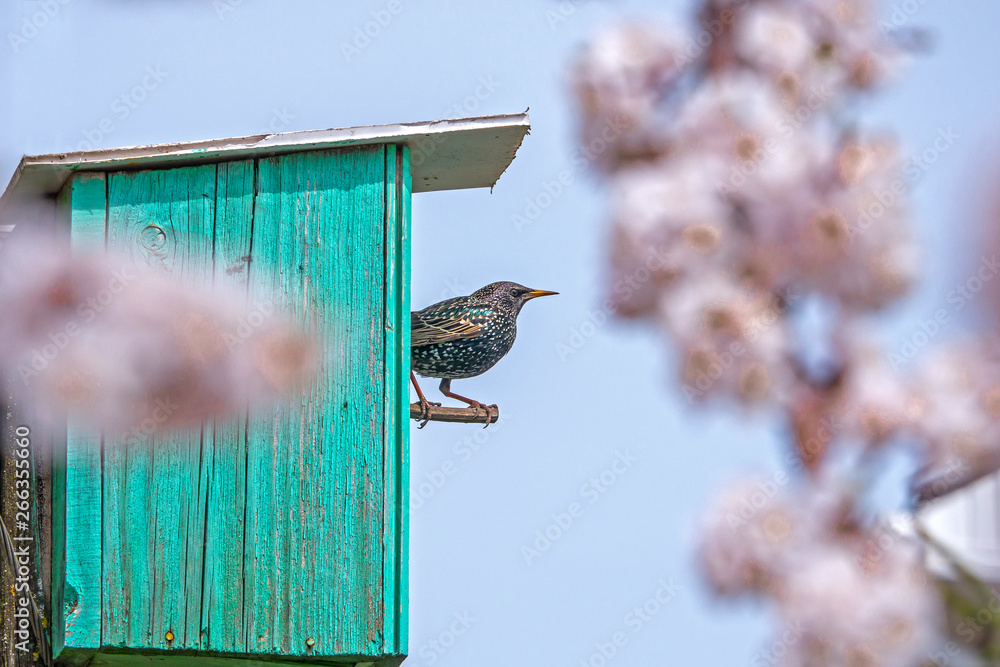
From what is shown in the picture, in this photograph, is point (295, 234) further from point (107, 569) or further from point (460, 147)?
point (107, 569)

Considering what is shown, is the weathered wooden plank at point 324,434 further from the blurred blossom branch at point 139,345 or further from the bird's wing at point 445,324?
the bird's wing at point 445,324

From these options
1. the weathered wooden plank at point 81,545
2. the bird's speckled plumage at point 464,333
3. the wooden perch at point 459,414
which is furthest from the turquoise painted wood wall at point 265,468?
the bird's speckled plumage at point 464,333

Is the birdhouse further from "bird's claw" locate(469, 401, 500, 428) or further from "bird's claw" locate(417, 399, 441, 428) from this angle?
"bird's claw" locate(469, 401, 500, 428)

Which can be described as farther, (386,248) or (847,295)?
(847,295)

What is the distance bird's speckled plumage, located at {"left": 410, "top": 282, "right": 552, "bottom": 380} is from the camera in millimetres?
3635

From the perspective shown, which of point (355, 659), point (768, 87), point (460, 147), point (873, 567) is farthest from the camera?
point (768, 87)

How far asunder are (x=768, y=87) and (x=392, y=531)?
1.85m

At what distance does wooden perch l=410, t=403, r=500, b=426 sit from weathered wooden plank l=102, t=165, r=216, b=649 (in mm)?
960

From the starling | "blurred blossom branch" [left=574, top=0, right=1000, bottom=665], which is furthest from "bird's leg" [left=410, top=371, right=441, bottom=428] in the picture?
"blurred blossom branch" [left=574, top=0, right=1000, bottom=665]

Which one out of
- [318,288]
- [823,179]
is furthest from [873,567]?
[318,288]

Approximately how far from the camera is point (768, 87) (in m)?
3.57

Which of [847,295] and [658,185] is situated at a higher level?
[658,185]

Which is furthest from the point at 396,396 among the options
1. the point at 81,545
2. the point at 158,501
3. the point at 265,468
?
the point at 81,545

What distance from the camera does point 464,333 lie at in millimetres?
3656
